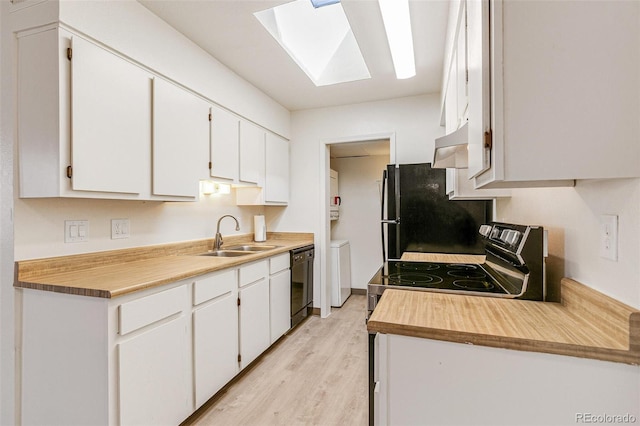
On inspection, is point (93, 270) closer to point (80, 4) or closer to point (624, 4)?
point (80, 4)

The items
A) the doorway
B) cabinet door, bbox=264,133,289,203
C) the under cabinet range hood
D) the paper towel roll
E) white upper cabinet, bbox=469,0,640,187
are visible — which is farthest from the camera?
the doorway

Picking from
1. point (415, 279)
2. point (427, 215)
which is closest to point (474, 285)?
point (415, 279)

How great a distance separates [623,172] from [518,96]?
0.31m

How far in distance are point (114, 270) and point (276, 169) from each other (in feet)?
6.66

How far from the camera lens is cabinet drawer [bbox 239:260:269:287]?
7.70ft

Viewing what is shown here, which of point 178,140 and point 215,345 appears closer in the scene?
point 215,345

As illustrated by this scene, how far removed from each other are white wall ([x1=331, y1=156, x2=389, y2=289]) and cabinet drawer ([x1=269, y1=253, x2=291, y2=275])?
6.24 ft

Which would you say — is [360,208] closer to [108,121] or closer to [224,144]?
[224,144]

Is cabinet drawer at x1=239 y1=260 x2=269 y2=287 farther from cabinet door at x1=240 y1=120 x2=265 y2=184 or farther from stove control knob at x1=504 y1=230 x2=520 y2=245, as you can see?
stove control knob at x1=504 y1=230 x2=520 y2=245

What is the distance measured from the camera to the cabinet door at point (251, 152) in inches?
114

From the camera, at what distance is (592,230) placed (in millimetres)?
989
